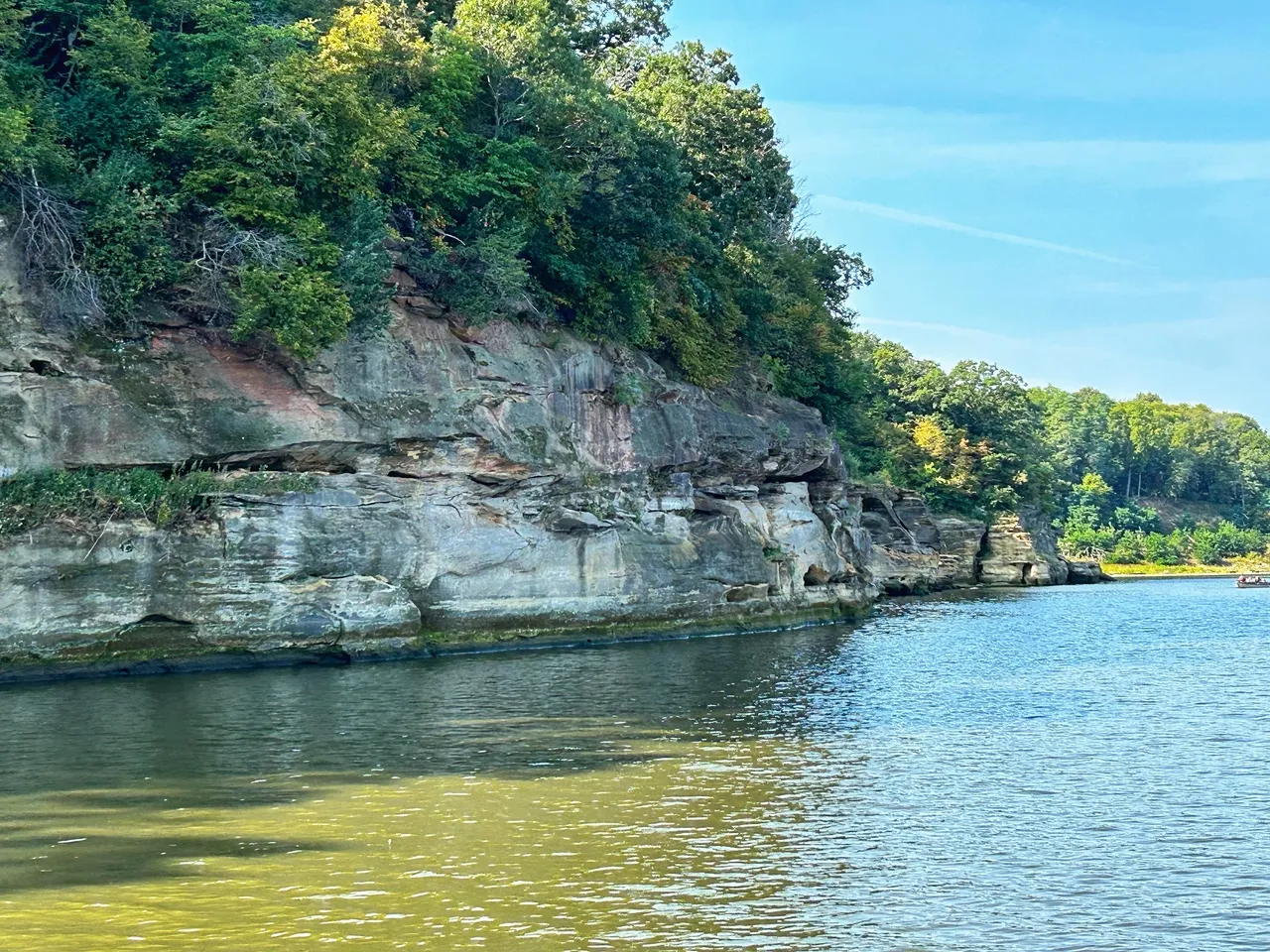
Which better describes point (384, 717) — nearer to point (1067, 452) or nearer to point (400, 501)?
point (400, 501)

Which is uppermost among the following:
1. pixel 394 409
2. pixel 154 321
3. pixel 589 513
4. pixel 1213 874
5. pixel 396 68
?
pixel 396 68

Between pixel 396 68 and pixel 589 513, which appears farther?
pixel 589 513

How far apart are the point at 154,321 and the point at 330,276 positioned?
3.84 metres

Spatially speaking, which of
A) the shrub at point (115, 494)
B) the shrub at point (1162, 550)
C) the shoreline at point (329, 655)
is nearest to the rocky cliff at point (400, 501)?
the shoreline at point (329, 655)

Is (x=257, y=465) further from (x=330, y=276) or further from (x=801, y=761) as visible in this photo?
(x=801, y=761)

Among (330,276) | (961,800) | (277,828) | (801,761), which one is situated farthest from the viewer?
(330,276)

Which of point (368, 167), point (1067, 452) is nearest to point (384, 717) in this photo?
point (368, 167)

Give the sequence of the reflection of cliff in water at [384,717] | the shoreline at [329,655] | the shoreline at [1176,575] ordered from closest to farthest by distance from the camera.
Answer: the reflection of cliff in water at [384,717] < the shoreline at [329,655] < the shoreline at [1176,575]

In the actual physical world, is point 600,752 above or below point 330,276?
below

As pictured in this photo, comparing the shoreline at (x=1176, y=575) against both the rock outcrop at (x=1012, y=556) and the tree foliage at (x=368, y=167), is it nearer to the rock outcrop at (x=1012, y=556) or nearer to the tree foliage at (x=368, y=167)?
the rock outcrop at (x=1012, y=556)

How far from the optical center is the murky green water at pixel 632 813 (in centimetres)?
960

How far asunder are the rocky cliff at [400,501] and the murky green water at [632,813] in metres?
2.27

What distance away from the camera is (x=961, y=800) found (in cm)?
1381

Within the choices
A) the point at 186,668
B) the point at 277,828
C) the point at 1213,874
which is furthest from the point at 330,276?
the point at 1213,874
